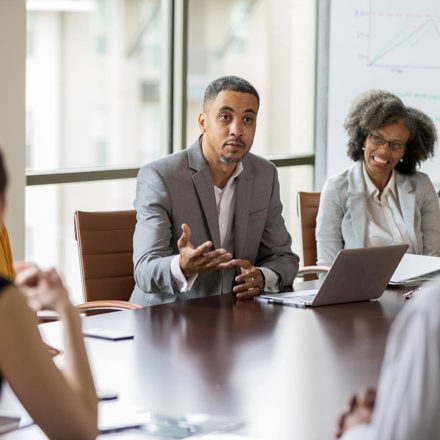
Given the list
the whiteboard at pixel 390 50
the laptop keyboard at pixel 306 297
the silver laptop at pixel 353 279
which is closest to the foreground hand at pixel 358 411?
the silver laptop at pixel 353 279

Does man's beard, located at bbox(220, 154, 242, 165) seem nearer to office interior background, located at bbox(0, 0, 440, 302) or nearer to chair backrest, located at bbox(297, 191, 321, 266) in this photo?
chair backrest, located at bbox(297, 191, 321, 266)

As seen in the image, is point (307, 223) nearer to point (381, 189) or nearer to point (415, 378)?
point (381, 189)

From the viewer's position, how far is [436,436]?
4.58 feet

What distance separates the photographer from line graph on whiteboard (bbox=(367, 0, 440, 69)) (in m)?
6.30

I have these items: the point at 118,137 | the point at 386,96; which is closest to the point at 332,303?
the point at 386,96

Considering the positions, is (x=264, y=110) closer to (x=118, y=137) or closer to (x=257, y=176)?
(x=118, y=137)

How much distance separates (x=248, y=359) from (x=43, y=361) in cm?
108

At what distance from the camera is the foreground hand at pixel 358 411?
5.99ft

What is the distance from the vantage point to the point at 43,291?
182cm

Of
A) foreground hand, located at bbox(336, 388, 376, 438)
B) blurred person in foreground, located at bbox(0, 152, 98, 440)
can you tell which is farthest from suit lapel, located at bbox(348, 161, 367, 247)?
blurred person in foreground, located at bbox(0, 152, 98, 440)

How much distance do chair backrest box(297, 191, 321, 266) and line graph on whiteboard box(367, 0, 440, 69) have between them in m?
1.72

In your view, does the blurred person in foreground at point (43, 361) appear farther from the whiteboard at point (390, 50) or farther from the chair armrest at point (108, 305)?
the whiteboard at point (390, 50)

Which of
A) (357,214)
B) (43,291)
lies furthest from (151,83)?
(43,291)

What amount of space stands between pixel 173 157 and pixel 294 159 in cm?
310
